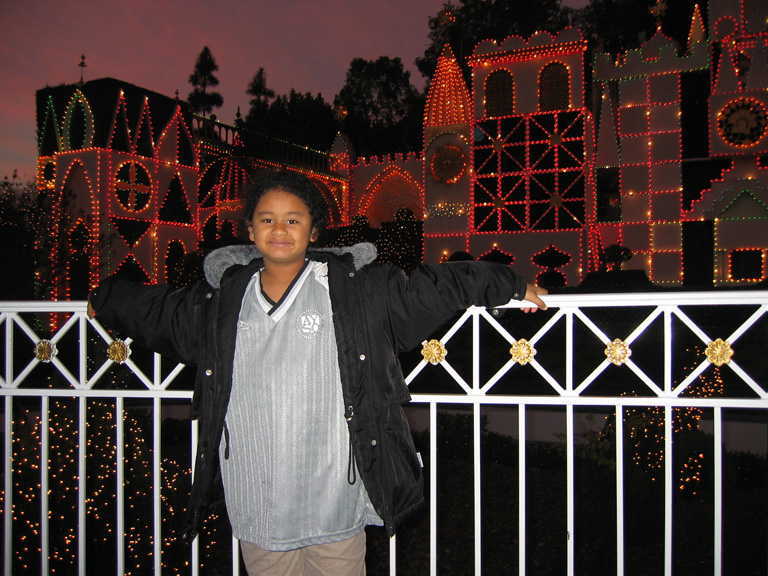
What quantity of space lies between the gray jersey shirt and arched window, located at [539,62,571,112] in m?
14.2

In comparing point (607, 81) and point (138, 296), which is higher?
point (607, 81)

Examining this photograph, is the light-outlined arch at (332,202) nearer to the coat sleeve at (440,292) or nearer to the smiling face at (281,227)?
the smiling face at (281,227)

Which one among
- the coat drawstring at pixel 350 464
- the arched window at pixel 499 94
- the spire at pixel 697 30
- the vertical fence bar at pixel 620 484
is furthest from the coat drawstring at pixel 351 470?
the spire at pixel 697 30

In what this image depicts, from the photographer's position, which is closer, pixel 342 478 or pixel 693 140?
pixel 342 478

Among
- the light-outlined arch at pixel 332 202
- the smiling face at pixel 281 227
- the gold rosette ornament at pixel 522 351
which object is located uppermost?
the light-outlined arch at pixel 332 202

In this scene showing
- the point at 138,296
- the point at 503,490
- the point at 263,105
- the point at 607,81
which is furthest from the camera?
the point at 263,105

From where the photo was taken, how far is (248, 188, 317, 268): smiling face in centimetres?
214

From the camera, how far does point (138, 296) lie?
7.30 ft

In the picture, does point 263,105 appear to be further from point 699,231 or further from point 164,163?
point 699,231

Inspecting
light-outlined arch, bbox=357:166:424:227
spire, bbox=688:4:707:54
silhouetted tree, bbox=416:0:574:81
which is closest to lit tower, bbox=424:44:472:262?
light-outlined arch, bbox=357:166:424:227

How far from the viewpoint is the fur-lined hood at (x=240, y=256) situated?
2.17 metres

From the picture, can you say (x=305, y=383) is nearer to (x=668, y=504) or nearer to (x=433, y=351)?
(x=433, y=351)

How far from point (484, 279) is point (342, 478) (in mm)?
905

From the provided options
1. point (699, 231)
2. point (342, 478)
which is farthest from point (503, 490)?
point (699, 231)
